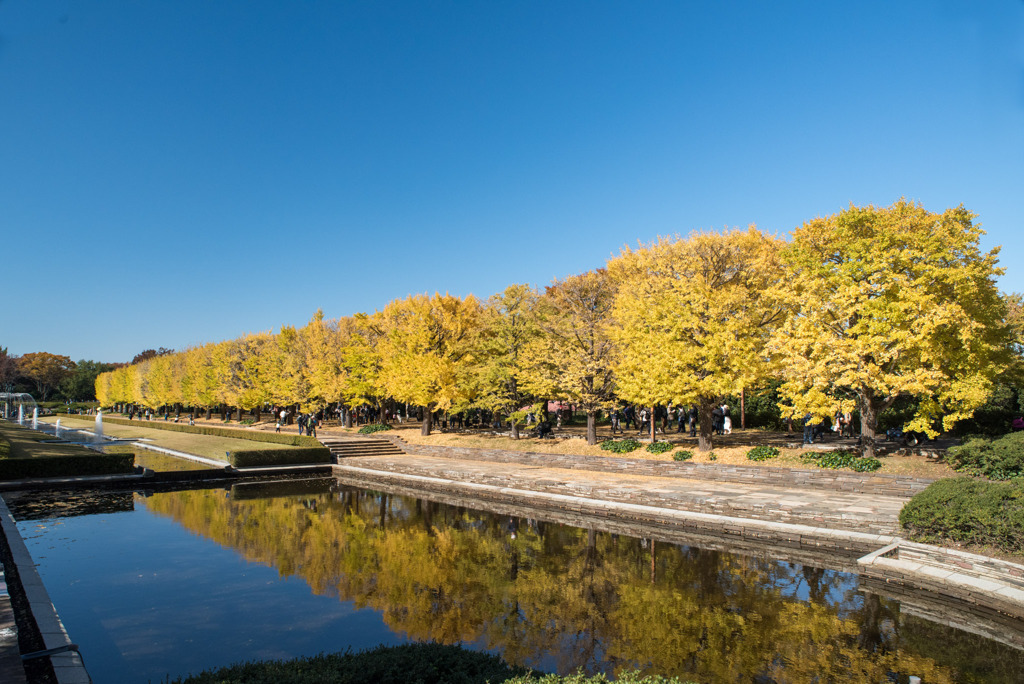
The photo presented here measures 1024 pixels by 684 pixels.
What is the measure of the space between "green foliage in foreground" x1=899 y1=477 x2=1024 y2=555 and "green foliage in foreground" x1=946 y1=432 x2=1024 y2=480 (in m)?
3.70

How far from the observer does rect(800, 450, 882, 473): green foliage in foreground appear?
18.2m

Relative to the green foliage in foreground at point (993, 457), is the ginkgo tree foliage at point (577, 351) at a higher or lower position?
higher

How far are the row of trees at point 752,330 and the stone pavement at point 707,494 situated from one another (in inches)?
126

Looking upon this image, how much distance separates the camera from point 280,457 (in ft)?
96.5

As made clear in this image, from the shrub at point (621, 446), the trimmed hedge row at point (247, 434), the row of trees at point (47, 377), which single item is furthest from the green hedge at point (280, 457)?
the row of trees at point (47, 377)

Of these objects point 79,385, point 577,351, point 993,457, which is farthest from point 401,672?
point 79,385

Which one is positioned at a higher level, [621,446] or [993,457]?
[993,457]

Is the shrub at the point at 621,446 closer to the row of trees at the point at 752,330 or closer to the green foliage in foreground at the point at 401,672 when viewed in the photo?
the row of trees at the point at 752,330

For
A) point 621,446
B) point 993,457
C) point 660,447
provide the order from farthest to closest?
point 621,446 < point 660,447 < point 993,457

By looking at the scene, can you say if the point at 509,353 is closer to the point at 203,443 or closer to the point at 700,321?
the point at 700,321

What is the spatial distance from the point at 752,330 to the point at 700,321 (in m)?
2.06

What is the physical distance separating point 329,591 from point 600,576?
5773mm

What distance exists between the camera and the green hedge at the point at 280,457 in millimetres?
28078

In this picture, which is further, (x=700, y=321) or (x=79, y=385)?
(x=79, y=385)
